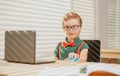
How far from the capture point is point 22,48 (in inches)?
64.2

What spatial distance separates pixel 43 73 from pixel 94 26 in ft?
10.0

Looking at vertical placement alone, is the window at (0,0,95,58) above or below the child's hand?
above

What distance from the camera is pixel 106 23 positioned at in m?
4.23

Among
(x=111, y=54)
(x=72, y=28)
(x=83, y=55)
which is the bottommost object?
(x=111, y=54)

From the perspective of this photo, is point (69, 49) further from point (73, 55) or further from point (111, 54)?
point (111, 54)

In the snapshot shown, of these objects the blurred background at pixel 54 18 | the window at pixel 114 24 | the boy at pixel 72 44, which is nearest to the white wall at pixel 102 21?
the blurred background at pixel 54 18

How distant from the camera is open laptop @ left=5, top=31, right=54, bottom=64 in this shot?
61.7 inches

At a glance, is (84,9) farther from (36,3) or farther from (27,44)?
(27,44)

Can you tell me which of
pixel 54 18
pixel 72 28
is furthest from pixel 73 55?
pixel 54 18

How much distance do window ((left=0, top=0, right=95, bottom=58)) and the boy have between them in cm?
64

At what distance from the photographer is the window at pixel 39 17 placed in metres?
2.58

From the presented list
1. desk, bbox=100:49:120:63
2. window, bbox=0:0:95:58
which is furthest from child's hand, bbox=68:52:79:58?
desk, bbox=100:49:120:63

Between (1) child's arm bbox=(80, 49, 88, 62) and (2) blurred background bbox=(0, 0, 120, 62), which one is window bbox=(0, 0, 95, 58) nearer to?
(2) blurred background bbox=(0, 0, 120, 62)

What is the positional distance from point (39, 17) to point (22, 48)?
1.37m
